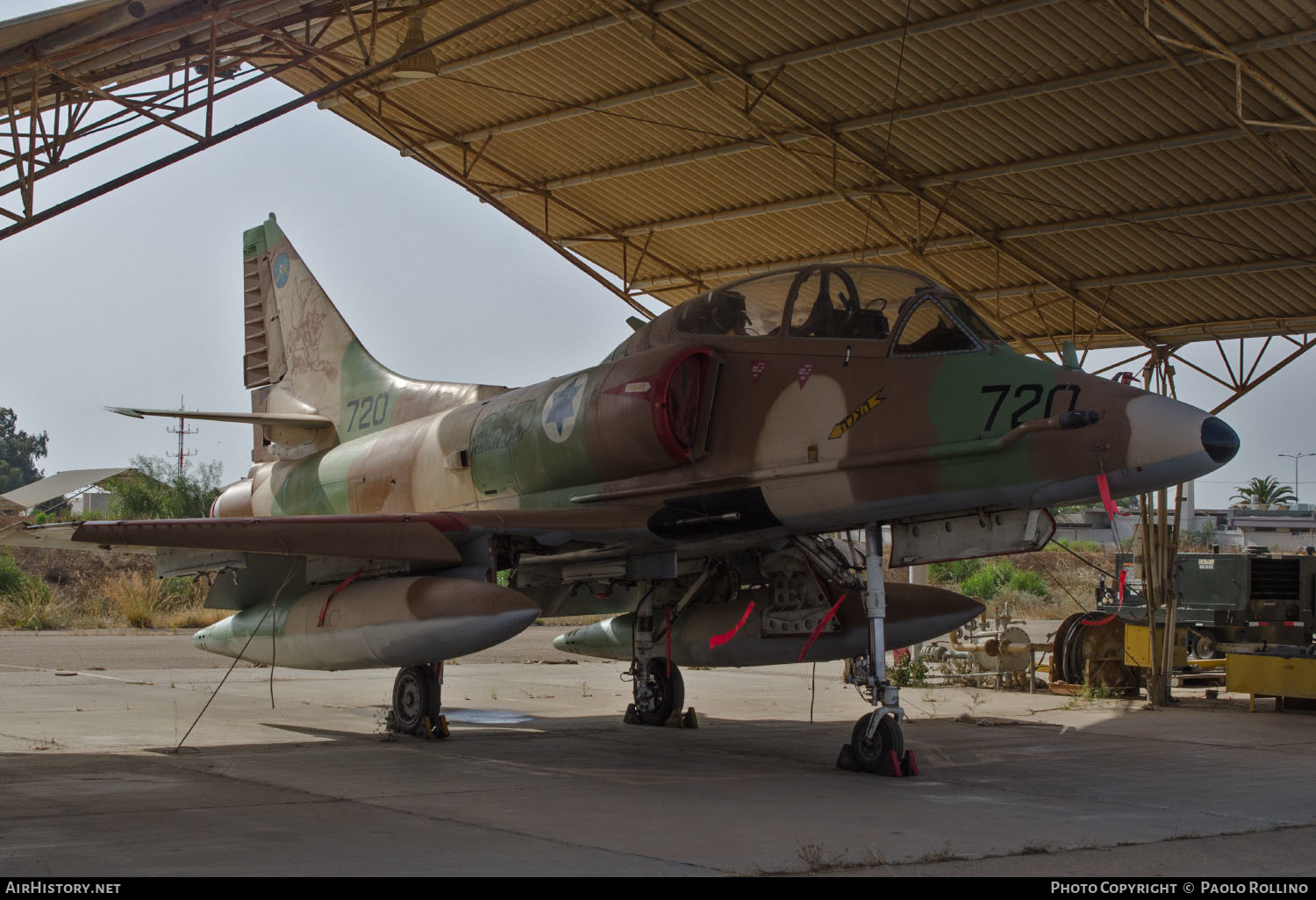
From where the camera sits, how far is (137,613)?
27219 millimetres

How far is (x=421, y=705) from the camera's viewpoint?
416 inches

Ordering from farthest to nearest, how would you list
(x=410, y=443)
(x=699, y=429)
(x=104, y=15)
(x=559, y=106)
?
1. (x=559, y=106)
2. (x=410, y=443)
3. (x=104, y=15)
4. (x=699, y=429)

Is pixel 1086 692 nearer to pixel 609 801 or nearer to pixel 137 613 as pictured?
pixel 609 801

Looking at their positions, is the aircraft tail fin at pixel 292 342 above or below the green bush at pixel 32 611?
above

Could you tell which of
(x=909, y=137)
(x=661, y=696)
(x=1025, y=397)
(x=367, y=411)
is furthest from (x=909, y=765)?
(x=909, y=137)

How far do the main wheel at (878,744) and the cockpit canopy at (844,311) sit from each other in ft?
8.32

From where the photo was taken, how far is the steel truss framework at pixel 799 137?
13.1 metres

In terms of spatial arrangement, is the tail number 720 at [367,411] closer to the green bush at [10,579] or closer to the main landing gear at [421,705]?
the main landing gear at [421,705]

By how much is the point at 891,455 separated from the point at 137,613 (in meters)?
23.3

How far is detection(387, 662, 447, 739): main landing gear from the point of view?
1052cm

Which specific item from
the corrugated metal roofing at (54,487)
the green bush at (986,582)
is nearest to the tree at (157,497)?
the corrugated metal roofing at (54,487)

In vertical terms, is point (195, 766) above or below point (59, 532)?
below

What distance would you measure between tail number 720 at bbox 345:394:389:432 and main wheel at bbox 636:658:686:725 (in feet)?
13.3
